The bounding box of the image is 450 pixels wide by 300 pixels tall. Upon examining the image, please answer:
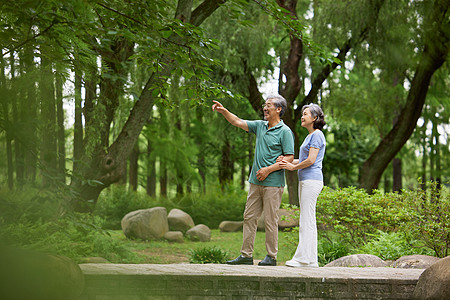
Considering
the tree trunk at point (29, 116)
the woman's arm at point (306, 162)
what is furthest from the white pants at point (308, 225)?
the tree trunk at point (29, 116)

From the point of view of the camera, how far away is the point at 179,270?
15.8 ft

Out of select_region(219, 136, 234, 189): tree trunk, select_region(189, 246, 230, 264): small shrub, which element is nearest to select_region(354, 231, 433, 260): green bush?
select_region(189, 246, 230, 264): small shrub

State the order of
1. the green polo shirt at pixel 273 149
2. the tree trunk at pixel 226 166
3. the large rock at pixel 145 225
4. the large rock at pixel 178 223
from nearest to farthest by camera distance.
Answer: the green polo shirt at pixel 273 149 < the large rock at pixel 145 225 < the large rock at pixel 178 223 < the tree trunk at pixel 226 166

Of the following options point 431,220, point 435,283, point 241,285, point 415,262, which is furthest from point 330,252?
point 241,285

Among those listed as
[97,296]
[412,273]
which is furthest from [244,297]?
[412,273]

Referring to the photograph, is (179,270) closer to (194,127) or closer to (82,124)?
(82,124)

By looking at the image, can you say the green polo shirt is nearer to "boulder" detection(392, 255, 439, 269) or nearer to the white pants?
the white pants

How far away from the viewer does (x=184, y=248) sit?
13.2 metres

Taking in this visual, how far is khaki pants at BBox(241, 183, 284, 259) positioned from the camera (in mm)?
5836

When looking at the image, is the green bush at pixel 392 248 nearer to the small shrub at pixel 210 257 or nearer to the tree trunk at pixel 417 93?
the small shrub at pixel 210 257

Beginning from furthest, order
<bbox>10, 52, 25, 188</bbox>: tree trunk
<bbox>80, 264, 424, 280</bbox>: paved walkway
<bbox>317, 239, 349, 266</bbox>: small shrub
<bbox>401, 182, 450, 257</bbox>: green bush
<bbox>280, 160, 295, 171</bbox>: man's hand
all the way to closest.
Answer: <bbox>317, 239, 349, 266</bbox>: small shrub, <bbox>401, 182, 450, 257</bbox>: green bush, <bbox>280, 160, 295, 171</bbox>: man's hand, <bbox>80, 264, 424, 280</bbox>: paved walkway, <bbox>10, 52, 25, 188</bbox>: tree trunk

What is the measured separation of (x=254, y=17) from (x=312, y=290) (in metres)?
11.9

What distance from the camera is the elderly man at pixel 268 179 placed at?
584cm

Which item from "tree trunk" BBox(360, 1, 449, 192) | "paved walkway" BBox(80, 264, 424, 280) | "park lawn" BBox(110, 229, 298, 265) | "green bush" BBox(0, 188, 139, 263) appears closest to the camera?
"green bush" BBox(0, 188, 139, 263)
